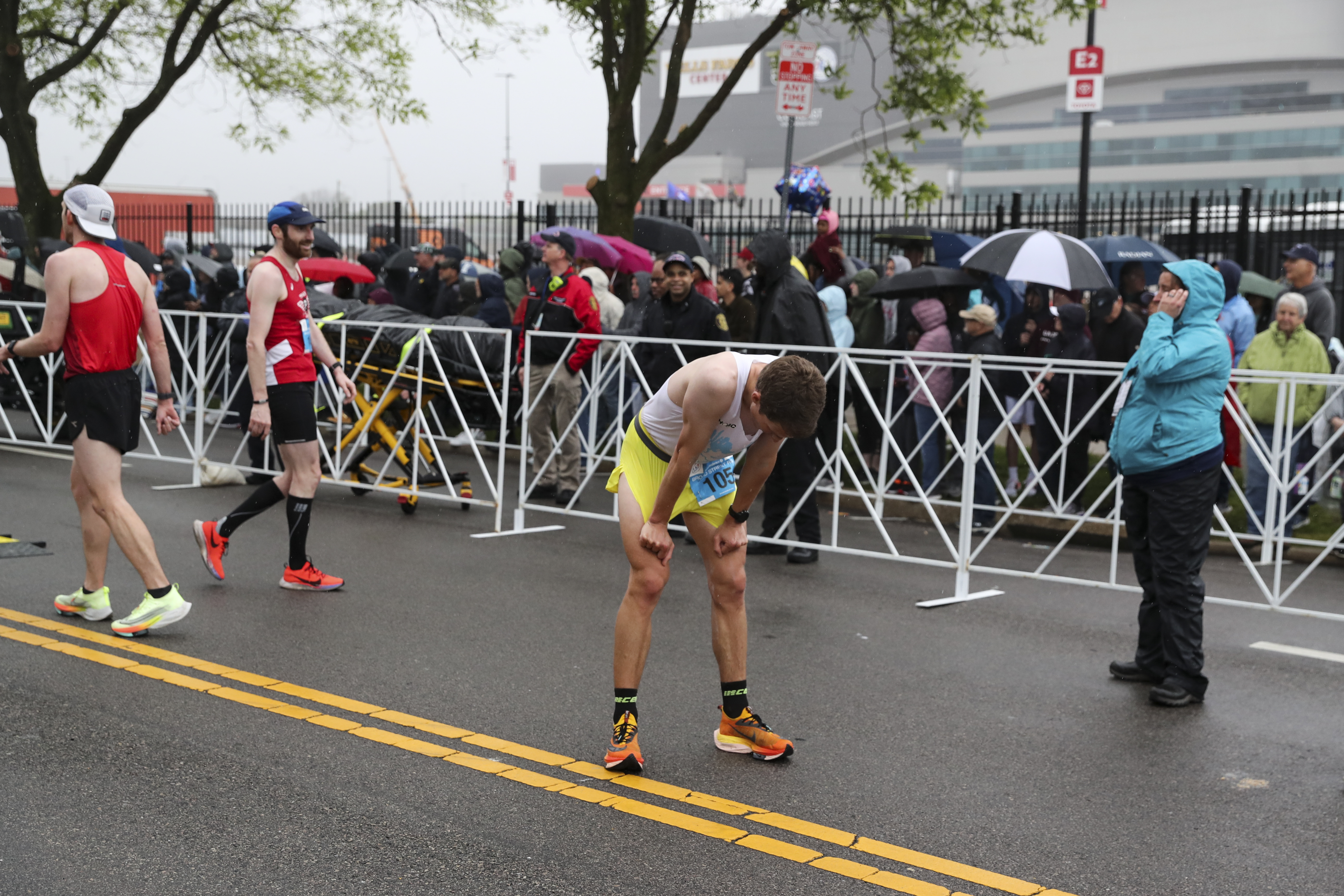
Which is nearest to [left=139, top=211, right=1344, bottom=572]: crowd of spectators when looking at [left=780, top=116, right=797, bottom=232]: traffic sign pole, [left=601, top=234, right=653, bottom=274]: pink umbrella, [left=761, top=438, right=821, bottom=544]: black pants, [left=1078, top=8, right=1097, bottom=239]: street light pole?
[left=761, top=438, right=821, bottom=544]: black pants

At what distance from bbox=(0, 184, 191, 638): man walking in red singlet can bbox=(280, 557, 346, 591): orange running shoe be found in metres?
1.01

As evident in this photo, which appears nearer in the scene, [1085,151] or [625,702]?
[625,702]

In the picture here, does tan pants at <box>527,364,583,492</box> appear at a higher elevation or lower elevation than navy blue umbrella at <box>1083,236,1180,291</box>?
lower

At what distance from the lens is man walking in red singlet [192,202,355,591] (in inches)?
288

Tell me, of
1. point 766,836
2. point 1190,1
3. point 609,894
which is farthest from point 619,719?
point 1190,1

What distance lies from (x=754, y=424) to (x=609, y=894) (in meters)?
1.64

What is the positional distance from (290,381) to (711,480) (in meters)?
3.57

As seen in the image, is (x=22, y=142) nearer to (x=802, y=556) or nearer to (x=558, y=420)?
(x=558, y=420)

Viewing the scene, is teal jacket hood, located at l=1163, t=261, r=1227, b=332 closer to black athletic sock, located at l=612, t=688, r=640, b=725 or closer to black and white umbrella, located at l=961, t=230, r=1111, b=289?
black athletic sock, located at l=612, t=688, r=640, b=725

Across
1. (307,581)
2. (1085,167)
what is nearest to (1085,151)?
(1085,167)

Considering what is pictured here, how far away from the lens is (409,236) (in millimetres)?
23469

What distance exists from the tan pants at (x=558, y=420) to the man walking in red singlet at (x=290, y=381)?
3147mm

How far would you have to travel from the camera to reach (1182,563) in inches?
237

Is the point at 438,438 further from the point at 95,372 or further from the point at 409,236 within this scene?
the point at 409,236
